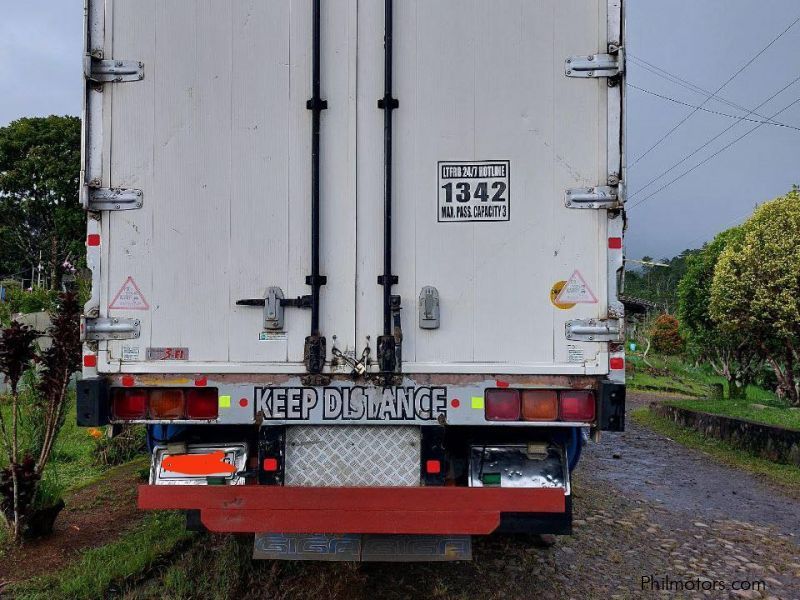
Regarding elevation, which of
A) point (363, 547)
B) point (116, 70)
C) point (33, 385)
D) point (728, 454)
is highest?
point (116, 70)

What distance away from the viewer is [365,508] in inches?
118

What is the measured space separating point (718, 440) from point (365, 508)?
27.6 feet

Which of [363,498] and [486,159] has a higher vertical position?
[486,159]

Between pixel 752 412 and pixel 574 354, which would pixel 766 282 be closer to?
pixel 752 412

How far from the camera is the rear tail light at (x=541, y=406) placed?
3215 millimetres

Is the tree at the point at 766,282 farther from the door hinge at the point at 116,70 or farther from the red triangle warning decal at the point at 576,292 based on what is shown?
the door hinge at the point at 116,70

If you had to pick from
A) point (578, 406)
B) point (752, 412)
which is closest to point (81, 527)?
point (578, 406)

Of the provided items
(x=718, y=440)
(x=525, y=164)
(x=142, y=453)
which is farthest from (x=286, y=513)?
(x=718, y=440)

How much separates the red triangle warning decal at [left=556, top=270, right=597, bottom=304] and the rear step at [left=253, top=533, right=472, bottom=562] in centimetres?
128

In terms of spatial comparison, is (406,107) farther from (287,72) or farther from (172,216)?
(172,216)

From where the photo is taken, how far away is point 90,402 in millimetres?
3178

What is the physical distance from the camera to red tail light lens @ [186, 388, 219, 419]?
10.8 ft

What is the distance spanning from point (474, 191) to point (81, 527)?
3.79 m

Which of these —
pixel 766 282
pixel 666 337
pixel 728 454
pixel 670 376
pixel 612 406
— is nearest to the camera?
pixel 612 406
